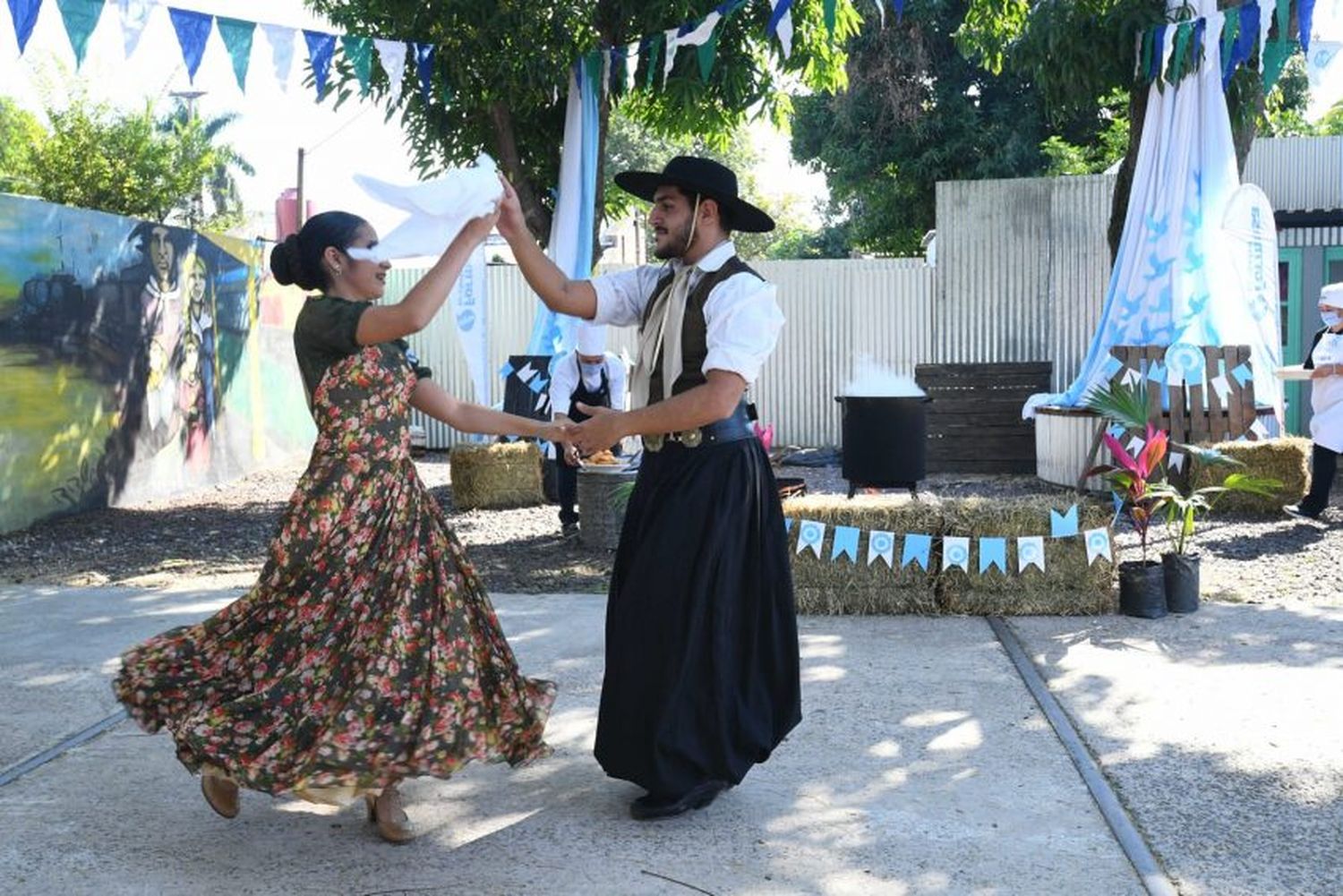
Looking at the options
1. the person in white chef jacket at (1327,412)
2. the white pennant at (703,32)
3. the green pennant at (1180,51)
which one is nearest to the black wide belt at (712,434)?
the white pennant at (703,32)

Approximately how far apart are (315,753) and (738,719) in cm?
122

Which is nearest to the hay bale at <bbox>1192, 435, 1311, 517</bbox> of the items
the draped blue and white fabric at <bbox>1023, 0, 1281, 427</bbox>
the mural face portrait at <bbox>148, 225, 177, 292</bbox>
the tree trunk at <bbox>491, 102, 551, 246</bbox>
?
the draped blue and white fabric at <bbox>1023, 0, 1281, 427</bbox>

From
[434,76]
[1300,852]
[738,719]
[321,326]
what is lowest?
[1300,852]

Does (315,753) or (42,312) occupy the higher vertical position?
(42,312)

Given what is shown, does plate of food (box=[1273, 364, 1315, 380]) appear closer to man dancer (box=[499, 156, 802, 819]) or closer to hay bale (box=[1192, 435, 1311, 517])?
hay bale (box=[1192, 435, 1311, 517])

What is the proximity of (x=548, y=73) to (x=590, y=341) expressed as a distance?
8.43ft

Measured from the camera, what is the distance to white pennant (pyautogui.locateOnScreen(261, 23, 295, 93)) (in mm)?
9250

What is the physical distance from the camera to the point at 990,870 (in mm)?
3660

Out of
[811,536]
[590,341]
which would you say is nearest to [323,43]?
[590,341]

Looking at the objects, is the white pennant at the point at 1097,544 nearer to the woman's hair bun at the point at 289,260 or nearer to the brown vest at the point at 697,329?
the brown vest at the point at 697,329

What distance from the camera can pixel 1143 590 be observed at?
22.4 ft

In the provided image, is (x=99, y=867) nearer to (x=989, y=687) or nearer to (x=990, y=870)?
(x=990, y=870)

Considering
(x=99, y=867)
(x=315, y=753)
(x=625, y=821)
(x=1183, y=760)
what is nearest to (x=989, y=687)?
(x=1183, y=760)

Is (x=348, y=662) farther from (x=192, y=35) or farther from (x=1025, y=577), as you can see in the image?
(x=192, y=35)
